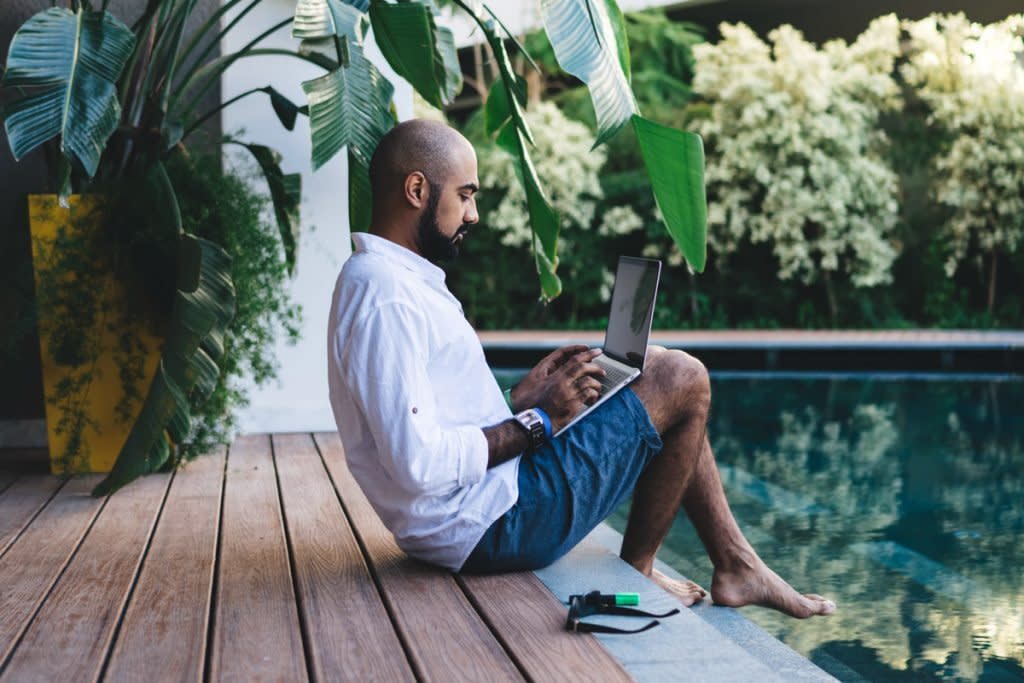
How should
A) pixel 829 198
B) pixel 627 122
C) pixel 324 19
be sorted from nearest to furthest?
pixel 627 122, pixel 324 19, pixel 829 198

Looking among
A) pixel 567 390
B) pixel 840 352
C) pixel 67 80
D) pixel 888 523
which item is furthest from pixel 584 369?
pixel 840 352

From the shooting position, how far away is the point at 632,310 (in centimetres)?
243

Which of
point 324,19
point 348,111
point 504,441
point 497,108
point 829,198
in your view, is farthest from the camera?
point 829,198

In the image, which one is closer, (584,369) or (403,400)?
(403,400)

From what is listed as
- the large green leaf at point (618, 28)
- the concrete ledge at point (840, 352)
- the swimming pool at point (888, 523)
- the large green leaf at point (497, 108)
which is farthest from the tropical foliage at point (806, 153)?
the large green leaf at point (618, 28)

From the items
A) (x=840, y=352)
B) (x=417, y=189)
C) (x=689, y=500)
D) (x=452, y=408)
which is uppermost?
(x=417, y=189)

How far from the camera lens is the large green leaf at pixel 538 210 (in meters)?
2.94

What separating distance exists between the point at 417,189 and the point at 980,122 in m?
11.1

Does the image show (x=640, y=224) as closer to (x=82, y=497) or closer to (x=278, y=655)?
(x=82, y=497)

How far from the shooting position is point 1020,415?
726 centimetres

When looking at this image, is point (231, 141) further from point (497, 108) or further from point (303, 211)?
point (497, 108)

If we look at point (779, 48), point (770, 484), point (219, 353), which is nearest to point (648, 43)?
point (779, 48)

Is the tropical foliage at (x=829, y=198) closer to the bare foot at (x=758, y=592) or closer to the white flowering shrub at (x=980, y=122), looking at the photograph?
the white flowering shrub at (x=980, y=122)

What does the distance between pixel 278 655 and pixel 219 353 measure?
163 centimetres
